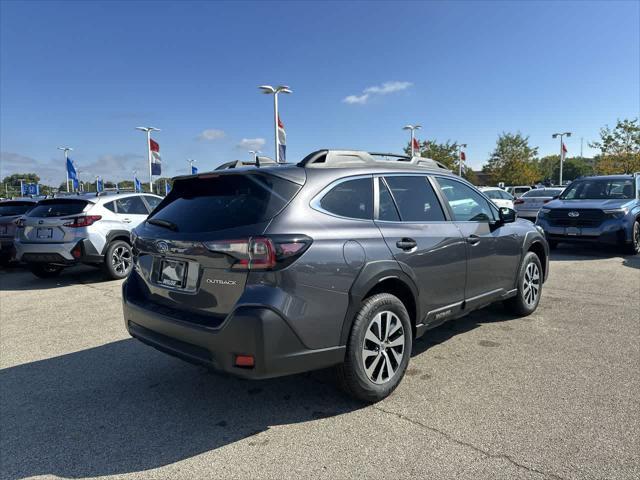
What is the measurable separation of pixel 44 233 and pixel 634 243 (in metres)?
11.9

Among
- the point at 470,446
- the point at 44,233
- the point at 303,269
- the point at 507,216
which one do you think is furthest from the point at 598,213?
the point at 44,233

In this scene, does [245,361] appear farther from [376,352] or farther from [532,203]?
[532,203]

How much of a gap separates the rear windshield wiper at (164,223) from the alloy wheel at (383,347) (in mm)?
1569

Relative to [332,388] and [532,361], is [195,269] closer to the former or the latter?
[332,388]

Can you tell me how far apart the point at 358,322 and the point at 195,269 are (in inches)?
45.4

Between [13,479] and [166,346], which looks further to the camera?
[166,346]

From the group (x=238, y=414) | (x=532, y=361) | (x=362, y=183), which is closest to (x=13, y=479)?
(x=238, y=414)

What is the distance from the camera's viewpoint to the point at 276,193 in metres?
2.94

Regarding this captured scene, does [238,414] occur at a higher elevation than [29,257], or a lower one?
lower

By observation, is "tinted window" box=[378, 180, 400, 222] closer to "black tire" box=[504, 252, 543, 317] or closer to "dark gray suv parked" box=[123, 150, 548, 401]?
"dark gray suv parked" box=[123, 150, 548, 401]

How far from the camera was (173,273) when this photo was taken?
313 cm

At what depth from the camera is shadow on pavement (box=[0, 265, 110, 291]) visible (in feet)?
26.7

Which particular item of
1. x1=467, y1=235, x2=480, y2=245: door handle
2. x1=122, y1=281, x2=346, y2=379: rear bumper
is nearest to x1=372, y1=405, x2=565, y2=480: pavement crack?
x1=122, y1=281, x2=346, y2=379: rear bumper

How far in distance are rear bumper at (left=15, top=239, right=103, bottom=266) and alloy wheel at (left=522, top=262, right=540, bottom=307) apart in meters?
6.93
